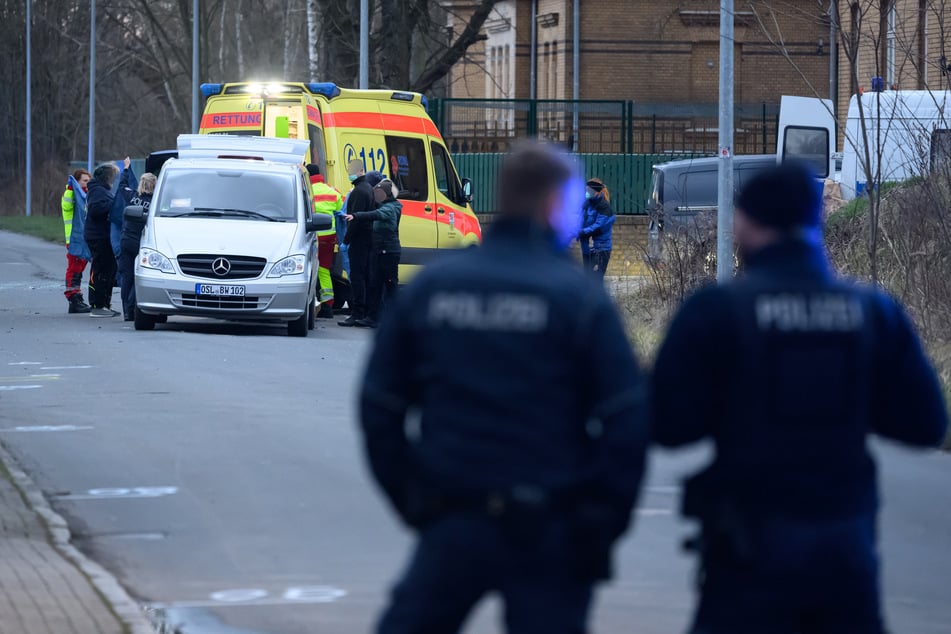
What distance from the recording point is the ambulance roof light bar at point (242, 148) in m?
20.0

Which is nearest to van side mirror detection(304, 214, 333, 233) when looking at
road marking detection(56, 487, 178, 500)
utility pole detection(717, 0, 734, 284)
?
utility pole detection(717, 0, 734, 284)

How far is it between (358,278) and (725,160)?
202 inches

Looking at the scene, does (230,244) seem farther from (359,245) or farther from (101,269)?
(101,269)

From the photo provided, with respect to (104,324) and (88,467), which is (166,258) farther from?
(88,467)

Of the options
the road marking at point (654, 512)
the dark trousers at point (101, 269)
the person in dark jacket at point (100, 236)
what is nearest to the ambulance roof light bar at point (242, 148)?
the person in dark jacket at point (100, 236)

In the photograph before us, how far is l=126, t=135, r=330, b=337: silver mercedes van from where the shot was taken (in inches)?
707

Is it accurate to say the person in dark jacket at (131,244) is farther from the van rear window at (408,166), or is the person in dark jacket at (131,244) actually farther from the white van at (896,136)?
the white van at (896,136)

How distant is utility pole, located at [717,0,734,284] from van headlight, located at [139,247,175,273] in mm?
5697

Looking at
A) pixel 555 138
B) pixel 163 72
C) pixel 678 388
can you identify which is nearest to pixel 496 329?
pixel 678 388

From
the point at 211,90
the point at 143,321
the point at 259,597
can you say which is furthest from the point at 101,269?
the point at 259,597

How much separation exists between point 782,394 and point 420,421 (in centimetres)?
83

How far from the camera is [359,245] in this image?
66.5ft

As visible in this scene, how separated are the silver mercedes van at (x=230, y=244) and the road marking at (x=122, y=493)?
849cm

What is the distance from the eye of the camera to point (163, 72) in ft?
162
